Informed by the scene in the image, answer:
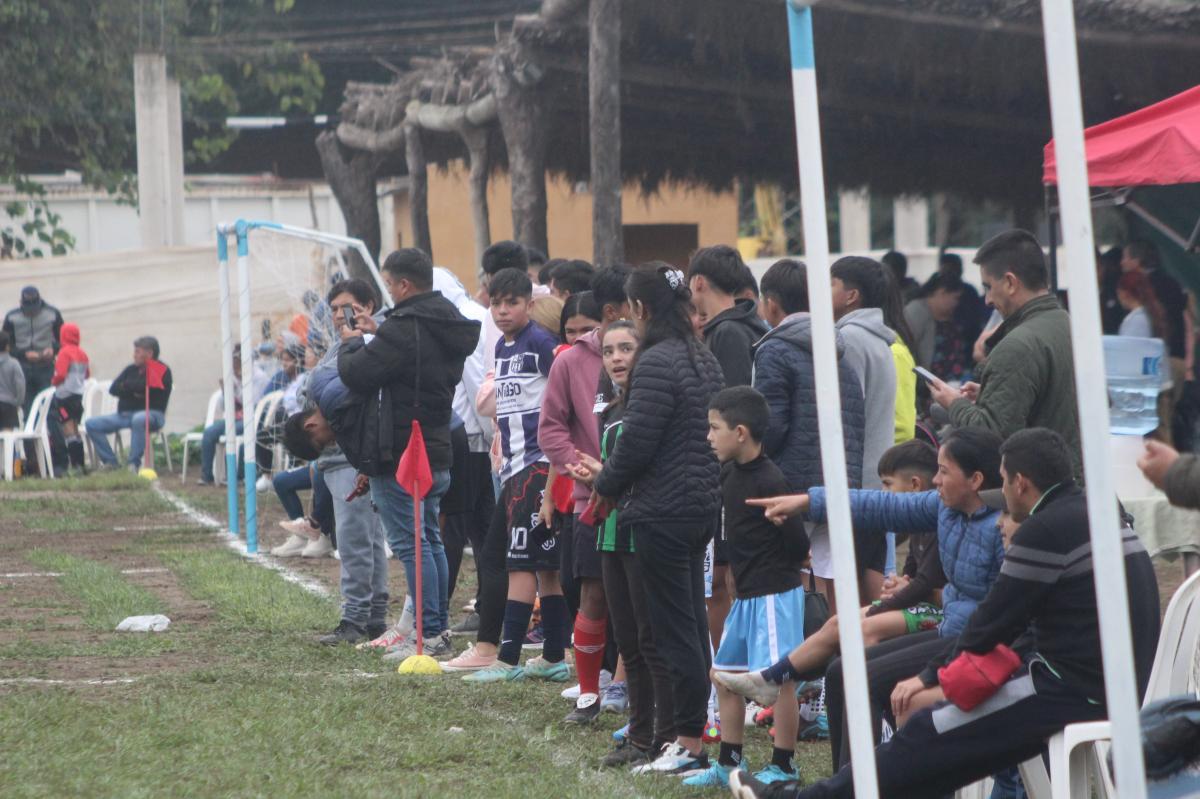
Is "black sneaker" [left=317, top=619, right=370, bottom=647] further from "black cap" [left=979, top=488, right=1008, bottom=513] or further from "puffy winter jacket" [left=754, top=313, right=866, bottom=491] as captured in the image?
"black cap" [left=979, top=488, right=1008, bottom=513]

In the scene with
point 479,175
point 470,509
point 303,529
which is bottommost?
point 303,529

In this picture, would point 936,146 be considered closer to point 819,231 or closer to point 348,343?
point 348,343

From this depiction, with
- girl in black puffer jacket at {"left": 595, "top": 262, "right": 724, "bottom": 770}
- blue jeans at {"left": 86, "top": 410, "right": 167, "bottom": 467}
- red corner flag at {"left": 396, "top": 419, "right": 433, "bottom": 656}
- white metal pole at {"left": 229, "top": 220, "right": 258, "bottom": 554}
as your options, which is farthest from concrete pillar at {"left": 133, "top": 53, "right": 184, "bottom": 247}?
girl in black puffer jacket at {"left": 595, "top": 262, "right": 724, "bottom": 770}

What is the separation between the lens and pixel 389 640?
26.2 feet

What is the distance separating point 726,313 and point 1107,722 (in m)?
2.67

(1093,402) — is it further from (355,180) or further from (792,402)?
(355,180)

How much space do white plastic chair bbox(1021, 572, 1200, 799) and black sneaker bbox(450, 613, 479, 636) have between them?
4.44 m

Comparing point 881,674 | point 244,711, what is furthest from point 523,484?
point 881,674

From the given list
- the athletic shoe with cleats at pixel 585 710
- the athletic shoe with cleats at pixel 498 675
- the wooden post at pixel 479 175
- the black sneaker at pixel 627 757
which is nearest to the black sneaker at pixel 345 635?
the athletic shoe with cleats at pixel 498 675

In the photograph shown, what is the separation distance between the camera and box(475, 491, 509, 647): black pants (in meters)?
7.54

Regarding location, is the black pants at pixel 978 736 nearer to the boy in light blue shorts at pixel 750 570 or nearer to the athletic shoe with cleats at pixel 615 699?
the boy in light blue shorts at pixel 750 570

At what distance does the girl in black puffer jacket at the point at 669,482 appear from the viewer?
219 inches

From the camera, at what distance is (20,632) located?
8.52 metres

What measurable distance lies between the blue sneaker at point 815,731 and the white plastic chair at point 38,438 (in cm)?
1372
